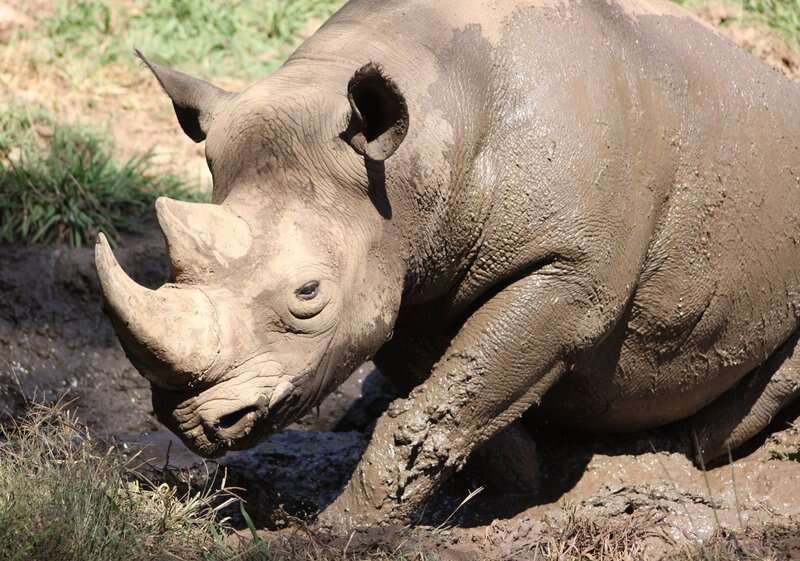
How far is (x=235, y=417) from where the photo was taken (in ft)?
13.6

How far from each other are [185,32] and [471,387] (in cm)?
521

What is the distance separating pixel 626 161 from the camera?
4.73m

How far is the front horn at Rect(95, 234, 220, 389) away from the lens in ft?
12.9

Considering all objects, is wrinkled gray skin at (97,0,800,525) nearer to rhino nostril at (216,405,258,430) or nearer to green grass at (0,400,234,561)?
rhino nostril at (216,405,258,430)

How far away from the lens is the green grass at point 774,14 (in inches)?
359

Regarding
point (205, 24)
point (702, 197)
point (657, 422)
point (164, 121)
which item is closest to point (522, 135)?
point (702, 197)

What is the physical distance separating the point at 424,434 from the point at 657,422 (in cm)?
152

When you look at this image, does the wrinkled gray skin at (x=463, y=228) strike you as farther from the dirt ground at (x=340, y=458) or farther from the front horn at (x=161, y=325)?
the dirt ground at (x=340, y=458)

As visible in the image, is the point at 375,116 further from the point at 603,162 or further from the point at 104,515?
the point at 104,515

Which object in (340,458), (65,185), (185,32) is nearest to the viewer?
(340,458)

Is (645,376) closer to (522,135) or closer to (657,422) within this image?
(657,422)

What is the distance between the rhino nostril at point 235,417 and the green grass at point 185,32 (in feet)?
16.8

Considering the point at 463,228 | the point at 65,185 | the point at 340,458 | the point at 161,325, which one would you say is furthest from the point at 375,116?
the point at 65,185

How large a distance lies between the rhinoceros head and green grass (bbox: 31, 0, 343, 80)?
15.0 feet
